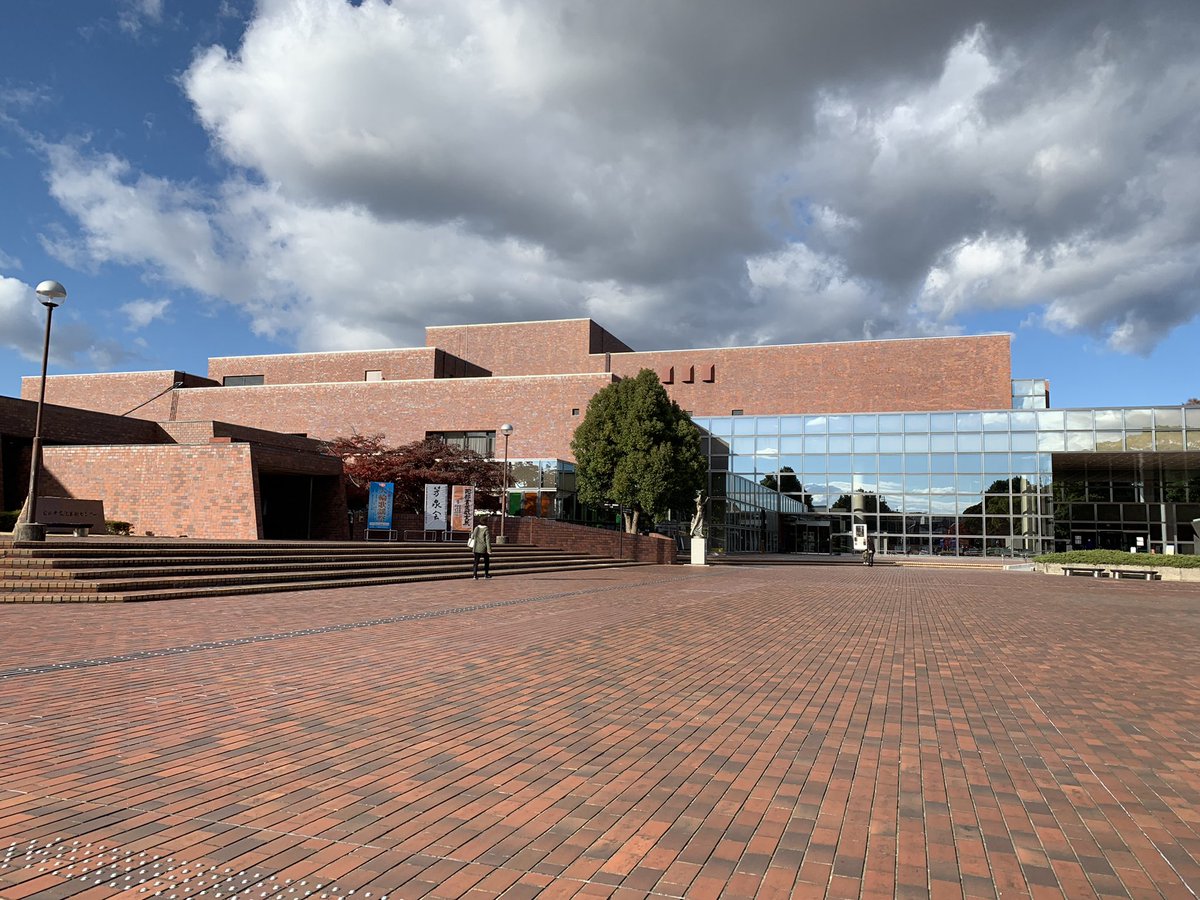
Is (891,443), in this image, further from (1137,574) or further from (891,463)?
(1137,574)

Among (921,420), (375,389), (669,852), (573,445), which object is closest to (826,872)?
(669,852)

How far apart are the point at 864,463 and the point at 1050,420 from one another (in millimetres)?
9433

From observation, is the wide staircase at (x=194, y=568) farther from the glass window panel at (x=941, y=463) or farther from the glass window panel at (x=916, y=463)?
the glass window panel at (x=941, y=463)

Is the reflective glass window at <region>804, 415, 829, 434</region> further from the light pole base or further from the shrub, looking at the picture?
the light pole base

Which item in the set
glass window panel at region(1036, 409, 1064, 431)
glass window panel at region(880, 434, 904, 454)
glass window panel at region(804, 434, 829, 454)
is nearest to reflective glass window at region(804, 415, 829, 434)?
glass window panel at region(804, 434, 829, 454)

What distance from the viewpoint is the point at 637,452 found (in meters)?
36.3

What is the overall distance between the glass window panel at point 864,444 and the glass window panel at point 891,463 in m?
0.72

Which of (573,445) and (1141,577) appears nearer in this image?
(1141,577)

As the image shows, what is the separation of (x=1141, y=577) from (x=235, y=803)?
32296 millimetres

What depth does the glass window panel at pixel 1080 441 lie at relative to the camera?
40.4 metres

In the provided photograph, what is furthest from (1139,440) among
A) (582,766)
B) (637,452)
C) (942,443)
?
(582,766)

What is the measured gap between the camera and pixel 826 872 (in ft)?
10.5

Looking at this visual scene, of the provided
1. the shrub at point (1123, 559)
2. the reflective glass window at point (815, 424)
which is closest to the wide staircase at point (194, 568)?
the shrub at point (1123, 559)

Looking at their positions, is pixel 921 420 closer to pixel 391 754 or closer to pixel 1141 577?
pixel 1141 577
